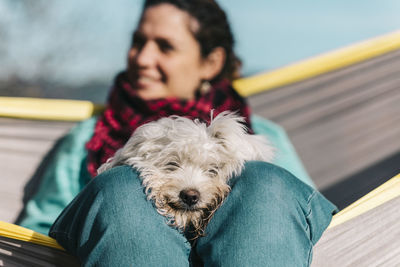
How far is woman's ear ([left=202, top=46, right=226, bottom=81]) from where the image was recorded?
1.67m

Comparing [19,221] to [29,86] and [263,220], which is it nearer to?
[263,220]

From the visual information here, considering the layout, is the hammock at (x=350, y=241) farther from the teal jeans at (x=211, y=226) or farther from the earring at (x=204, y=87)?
the earring at (x=204, y=87)

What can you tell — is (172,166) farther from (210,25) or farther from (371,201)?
(210,25)

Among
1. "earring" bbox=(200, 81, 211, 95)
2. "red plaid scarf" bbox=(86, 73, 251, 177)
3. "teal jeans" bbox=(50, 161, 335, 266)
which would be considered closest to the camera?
"teal jeans" bbox=(50, 161, 335, 266)

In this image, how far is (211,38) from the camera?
5.40 feet

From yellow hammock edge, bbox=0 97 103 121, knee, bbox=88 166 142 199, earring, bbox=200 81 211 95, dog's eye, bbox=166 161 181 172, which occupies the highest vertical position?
knee, bbox=88 166 142 199

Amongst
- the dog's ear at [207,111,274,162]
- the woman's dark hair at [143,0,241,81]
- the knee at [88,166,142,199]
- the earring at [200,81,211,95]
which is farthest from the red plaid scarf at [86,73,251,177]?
the knee at [88,166,142,199]

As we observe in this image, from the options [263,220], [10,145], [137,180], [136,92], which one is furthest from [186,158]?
[10,145]

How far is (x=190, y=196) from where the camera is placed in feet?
2.86

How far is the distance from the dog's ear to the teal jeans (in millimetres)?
82

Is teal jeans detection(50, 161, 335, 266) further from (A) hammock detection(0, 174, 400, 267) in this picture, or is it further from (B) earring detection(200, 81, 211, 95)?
(B) earring detection(200, 81, 211, 95)

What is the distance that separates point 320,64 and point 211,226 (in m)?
1.42

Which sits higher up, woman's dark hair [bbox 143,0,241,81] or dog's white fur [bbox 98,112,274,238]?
woman's dark hair [bbox 143,0,241,81]

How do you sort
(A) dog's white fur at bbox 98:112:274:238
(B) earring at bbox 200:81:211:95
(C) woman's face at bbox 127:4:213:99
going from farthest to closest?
(B) earring at bbox 200:81:211:95, (C) woman's face at bbox 127:4:213:99, (A) dog's white fur at bbox 98:112:274:238
